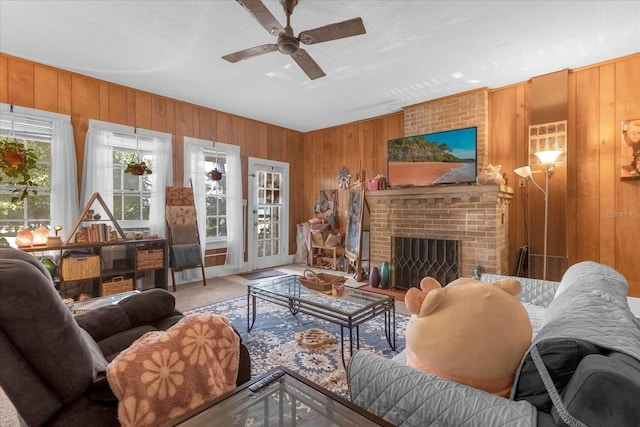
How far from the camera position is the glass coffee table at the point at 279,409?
36.8 inches

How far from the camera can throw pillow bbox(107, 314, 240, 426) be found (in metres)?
1.00

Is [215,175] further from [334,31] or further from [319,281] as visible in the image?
[334,31]

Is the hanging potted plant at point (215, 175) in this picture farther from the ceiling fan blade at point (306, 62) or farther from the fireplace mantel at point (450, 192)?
the ceiling fan blade at point (306, 62)

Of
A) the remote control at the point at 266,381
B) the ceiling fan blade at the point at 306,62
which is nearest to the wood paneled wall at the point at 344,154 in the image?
the ceiling fan blade at the point at 306,62

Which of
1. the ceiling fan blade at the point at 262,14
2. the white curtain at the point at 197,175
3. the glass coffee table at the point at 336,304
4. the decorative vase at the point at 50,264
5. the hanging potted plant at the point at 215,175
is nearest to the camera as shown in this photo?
Answer: the ceiling fan blade at the point at 262,14

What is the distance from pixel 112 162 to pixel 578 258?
5601 millimetres

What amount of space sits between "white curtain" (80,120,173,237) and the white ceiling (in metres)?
0.59

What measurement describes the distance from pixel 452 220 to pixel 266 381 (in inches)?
131

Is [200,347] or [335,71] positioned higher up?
[335,71]

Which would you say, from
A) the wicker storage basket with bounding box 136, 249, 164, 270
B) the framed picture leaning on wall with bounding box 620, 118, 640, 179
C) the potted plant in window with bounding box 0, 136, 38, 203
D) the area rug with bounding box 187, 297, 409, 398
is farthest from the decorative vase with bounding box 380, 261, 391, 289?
the potted plant in window with bounding box 0, 136, 38, 203

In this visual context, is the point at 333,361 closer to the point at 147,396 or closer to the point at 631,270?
the point at 147,396

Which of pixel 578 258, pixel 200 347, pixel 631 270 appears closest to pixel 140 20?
pixel 200 347

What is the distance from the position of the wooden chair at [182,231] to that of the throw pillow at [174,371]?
10.5 ft

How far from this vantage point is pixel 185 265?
4.23 meters
